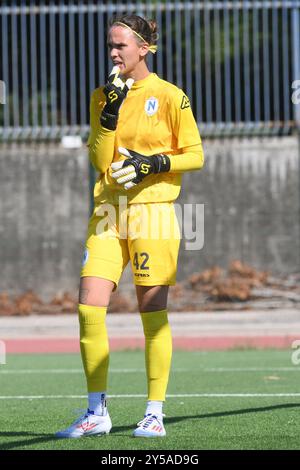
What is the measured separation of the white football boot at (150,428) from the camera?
580 cm

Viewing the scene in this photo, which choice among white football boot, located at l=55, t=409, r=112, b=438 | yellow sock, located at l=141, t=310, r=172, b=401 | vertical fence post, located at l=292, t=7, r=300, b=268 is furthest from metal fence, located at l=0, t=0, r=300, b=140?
white football boot, located at l=55, t=409, r=112, b=438

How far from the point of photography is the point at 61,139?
52.3 ft

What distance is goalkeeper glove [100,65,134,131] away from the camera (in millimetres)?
5965

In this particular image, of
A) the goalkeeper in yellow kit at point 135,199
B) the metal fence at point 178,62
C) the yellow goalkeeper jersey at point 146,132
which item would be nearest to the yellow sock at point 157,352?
the goalkeeper in yellow kit at point 135,199

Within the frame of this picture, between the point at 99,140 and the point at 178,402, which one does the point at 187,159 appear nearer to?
the point at 99,140

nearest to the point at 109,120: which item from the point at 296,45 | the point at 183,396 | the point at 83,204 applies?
the point at 183,396

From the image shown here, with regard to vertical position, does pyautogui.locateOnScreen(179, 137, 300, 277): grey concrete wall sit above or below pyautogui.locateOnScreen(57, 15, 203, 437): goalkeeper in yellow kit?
below

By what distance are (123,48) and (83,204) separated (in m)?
9.96

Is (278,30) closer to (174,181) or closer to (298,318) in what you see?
(298,318)

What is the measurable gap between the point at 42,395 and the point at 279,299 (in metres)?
7.59

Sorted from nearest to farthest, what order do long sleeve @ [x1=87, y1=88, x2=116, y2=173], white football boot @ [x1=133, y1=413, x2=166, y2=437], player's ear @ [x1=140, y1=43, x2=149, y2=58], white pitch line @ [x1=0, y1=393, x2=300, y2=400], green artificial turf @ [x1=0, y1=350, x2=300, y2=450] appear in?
green artificial turf @ [x1=0, y1=350, x2=300, y2=450]
white football boot @ [x1=133, y1=413, x2=166, y2=437]
long sleeve @ [x1=87, y1=88, x2=116, y2=173]
player's ear @ [x1=140, y1=43, x2=149, y2=58]
white pitch line @ [x1=0, y1=393, x2=300, y2=400]

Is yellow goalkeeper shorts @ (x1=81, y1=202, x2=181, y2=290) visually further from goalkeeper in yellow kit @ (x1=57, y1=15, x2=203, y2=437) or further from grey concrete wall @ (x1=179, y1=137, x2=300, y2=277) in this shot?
grey concrete wall @ (x1=179, y1=137, x2=300, y2=277)

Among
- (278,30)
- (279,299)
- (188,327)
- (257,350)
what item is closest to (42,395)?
(257,350)

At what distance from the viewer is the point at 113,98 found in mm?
5953
